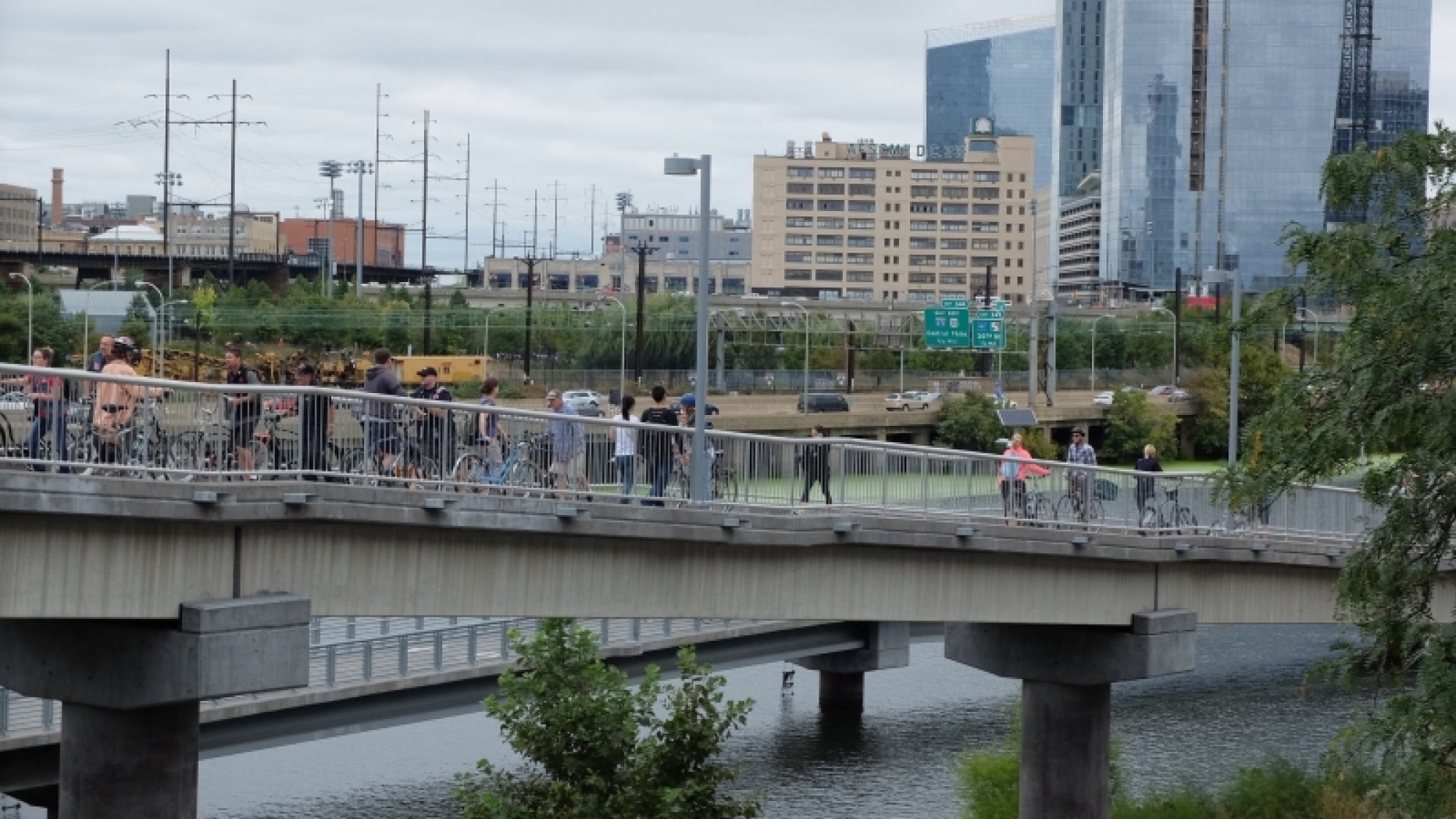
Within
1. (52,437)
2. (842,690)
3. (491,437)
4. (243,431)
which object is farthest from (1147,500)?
(52,437)

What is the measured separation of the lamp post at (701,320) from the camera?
24.5m

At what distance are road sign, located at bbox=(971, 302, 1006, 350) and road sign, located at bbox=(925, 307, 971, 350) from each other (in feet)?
0.82

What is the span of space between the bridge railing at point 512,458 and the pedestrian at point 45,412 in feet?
0.05

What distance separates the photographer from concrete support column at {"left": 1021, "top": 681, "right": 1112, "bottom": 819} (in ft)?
98.6

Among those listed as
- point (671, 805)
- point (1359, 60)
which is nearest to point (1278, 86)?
point (1359, 60)

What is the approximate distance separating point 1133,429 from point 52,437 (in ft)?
249

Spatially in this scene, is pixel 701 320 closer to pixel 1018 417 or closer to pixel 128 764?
pixel 128 764

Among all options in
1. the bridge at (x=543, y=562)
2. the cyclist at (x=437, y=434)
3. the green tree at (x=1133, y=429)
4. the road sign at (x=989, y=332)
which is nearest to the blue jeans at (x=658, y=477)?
the bridge at (x=543, y=562)

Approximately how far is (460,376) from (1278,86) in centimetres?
11982

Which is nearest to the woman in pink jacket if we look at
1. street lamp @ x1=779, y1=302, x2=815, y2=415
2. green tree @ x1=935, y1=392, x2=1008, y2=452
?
street lamp @ x1=779, y1=302, x2=815, y2=415

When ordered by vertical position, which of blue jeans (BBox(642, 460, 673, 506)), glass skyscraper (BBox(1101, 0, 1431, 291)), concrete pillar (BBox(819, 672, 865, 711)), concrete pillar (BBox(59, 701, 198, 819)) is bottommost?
concrete pillar (BBox(819, 672, 865, 711))

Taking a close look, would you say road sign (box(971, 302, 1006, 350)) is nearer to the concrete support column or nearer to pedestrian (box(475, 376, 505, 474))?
the concrete support column

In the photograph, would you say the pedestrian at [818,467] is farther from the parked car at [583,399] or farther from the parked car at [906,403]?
the parked car at [906,403]

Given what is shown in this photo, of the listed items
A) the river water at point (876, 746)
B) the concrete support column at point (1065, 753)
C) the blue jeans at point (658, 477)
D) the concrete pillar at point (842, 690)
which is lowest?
the river water at point (876, 746)
